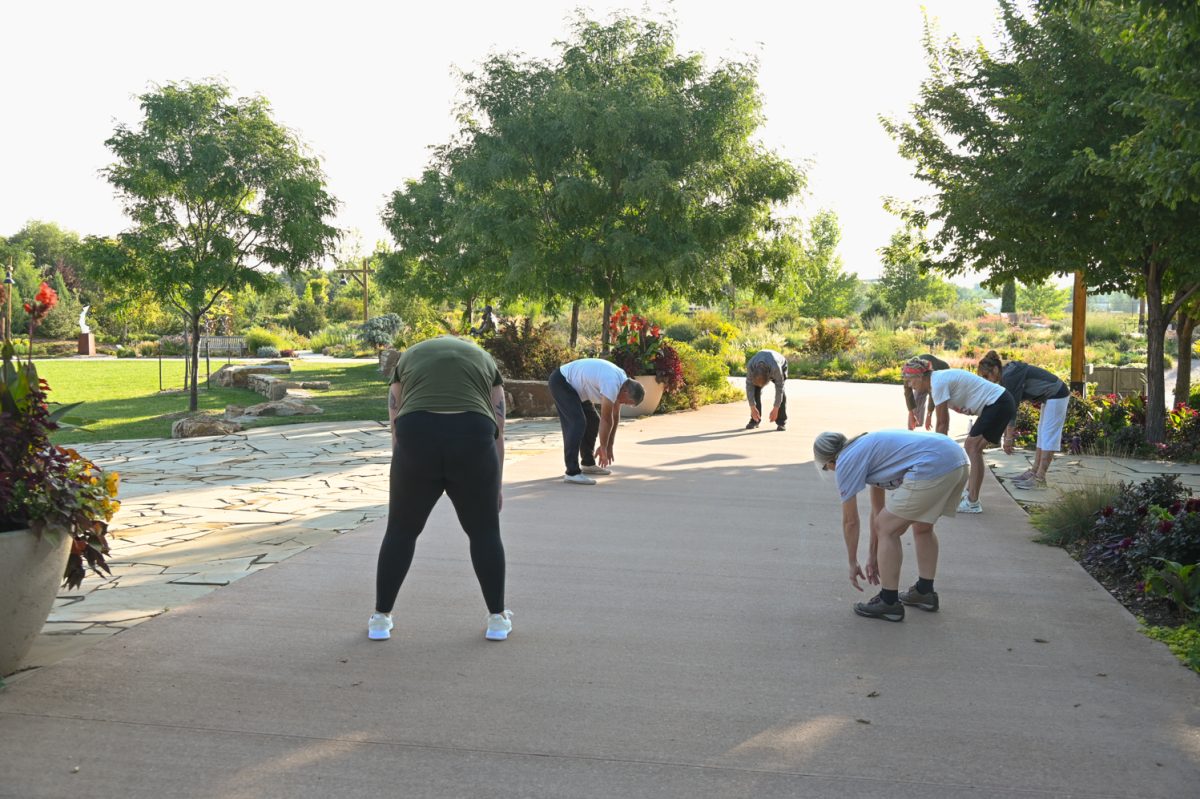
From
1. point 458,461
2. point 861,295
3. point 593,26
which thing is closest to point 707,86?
point 593,26

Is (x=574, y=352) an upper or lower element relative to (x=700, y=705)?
upper

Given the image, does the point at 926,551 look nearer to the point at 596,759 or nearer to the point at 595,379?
the point at 596,759

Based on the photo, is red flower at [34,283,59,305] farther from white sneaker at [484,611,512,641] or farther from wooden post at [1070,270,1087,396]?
wooden post at [1070,270,1087,396]

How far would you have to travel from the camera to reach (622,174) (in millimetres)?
18125

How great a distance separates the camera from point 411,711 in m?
4.36

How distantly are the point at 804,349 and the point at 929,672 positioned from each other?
106ft

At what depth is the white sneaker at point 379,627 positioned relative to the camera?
5301 mm

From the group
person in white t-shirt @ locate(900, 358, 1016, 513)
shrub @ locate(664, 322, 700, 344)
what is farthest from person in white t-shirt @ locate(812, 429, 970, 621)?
shrub @ locate(664, 322, 700, 344)

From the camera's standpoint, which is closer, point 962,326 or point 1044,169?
point 1044,169

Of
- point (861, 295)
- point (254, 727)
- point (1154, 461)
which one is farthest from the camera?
point (861, 295)

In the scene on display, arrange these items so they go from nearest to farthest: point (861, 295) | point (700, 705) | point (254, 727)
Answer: point (254, 727)
point (700, 705)
point (861, 295)

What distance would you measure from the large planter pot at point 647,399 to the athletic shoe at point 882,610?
1218 centimetres

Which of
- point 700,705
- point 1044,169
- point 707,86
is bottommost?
point 700,705

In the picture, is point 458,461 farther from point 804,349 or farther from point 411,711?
point 804,349
